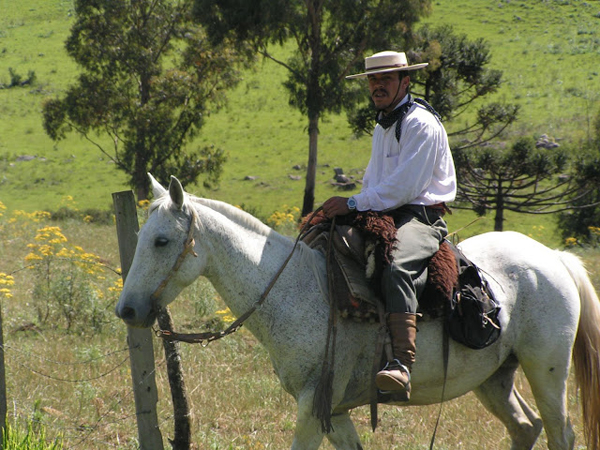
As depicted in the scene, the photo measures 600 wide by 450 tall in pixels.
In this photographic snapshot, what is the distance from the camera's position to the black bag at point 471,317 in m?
4.27

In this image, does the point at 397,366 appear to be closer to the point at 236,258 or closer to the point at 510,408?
the point at 236,258

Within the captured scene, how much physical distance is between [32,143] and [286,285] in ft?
136

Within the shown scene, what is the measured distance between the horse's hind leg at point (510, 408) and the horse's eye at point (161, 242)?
277 centimetres

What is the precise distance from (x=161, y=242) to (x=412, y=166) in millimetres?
1627

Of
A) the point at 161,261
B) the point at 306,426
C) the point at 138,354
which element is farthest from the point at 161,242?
the point at 306,426

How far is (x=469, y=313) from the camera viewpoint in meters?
4.27

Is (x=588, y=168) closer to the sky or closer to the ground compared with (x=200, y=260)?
closer to the ground

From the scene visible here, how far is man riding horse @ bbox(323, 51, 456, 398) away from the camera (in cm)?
394

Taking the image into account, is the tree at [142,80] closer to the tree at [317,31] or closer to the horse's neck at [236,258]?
the tree at [317,31]

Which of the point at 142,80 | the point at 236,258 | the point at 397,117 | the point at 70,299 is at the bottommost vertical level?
the point at 142,80

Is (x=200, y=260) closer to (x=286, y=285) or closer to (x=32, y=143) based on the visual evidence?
(x=286, y=285)

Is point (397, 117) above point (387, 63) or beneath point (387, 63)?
beneath

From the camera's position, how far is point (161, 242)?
12.5 feet

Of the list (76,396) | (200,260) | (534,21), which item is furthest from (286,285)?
(534,21)
